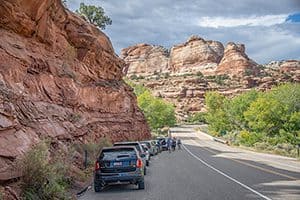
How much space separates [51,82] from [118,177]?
38.0 ft

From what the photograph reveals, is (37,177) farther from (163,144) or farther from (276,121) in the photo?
(276,121)

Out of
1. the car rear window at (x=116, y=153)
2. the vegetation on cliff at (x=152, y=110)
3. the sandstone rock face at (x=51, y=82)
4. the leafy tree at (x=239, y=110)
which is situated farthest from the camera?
the vegetation on cliff at (x=152, y=110)

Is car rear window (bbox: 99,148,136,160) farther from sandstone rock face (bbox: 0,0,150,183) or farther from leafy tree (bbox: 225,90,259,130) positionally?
leafy tree (bbox: 225,90,259,130)

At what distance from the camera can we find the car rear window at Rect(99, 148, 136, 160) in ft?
52.4

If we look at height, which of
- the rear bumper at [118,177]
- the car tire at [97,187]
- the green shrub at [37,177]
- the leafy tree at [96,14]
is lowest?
the car tire at [97,187]

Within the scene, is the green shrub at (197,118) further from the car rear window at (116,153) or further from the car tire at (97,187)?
the car tire at (97,187)

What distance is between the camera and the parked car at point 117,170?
1562 centimetres

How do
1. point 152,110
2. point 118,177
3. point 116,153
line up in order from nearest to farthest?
point 118,177 → point 116,153 → point 152,110

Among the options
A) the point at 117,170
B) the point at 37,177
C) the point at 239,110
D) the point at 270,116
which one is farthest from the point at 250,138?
the point at 37,177

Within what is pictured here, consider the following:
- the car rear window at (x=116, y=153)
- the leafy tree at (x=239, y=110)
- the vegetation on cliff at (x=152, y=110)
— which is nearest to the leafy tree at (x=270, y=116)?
the leafy tree at (x=239, y=110)

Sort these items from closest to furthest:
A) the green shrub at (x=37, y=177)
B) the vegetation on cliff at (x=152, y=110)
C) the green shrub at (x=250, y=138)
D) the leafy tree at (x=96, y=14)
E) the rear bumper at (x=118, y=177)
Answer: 1. the green shrub at (x=37, y=177)
2. the rear bumper at (x=118, y=177)
3. the leafy tree at (x=96, y=14)
4. the green shrub at (x=250, y=138)
5. the vegetation on cliff at (x=152, y=110)

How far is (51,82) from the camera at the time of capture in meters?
25.5

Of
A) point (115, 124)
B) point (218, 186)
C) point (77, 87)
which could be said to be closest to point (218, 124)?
point (115, 124)

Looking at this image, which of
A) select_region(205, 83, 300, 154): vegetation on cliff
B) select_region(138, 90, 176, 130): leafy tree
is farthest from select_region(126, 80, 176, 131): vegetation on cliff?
select_region(205, 83, 300, 154): vegetation on cliff
